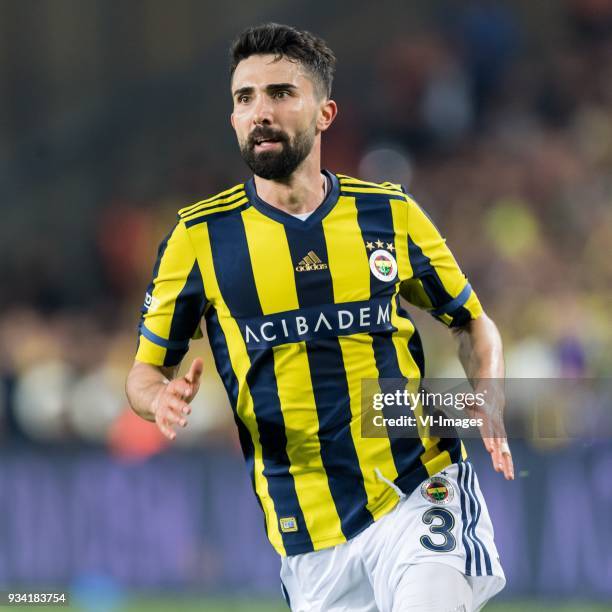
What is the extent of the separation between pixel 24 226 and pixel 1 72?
5.30 ft

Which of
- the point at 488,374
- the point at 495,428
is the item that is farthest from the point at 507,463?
the point at 488,374

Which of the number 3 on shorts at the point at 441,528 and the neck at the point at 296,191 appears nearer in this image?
the number 3 on shorts at the point at 441,528

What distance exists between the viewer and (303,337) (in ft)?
14.8

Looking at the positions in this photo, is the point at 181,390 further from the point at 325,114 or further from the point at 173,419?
the point at 325,114

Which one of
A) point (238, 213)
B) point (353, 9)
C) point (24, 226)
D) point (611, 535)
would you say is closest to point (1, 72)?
point (24, 226)

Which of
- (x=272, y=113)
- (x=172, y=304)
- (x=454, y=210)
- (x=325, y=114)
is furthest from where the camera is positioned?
(x=454, y=210)

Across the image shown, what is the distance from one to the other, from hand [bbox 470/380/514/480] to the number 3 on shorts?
0.22 meters

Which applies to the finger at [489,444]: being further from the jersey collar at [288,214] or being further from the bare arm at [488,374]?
the jersey collar at [288,214]

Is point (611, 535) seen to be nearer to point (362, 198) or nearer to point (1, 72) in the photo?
point (362, 198)

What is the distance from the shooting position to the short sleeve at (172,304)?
179 inches

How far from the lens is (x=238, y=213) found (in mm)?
4641

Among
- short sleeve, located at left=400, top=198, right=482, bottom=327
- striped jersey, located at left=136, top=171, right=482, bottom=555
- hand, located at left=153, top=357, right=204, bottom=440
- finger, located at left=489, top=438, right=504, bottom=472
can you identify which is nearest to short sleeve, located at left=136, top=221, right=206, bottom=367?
striped jersey, located at left=136, top=171, right=482, bottom=555

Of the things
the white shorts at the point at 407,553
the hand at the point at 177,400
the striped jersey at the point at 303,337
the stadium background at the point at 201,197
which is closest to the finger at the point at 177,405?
the hand at the point at 177,400

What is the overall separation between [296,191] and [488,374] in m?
0.87
